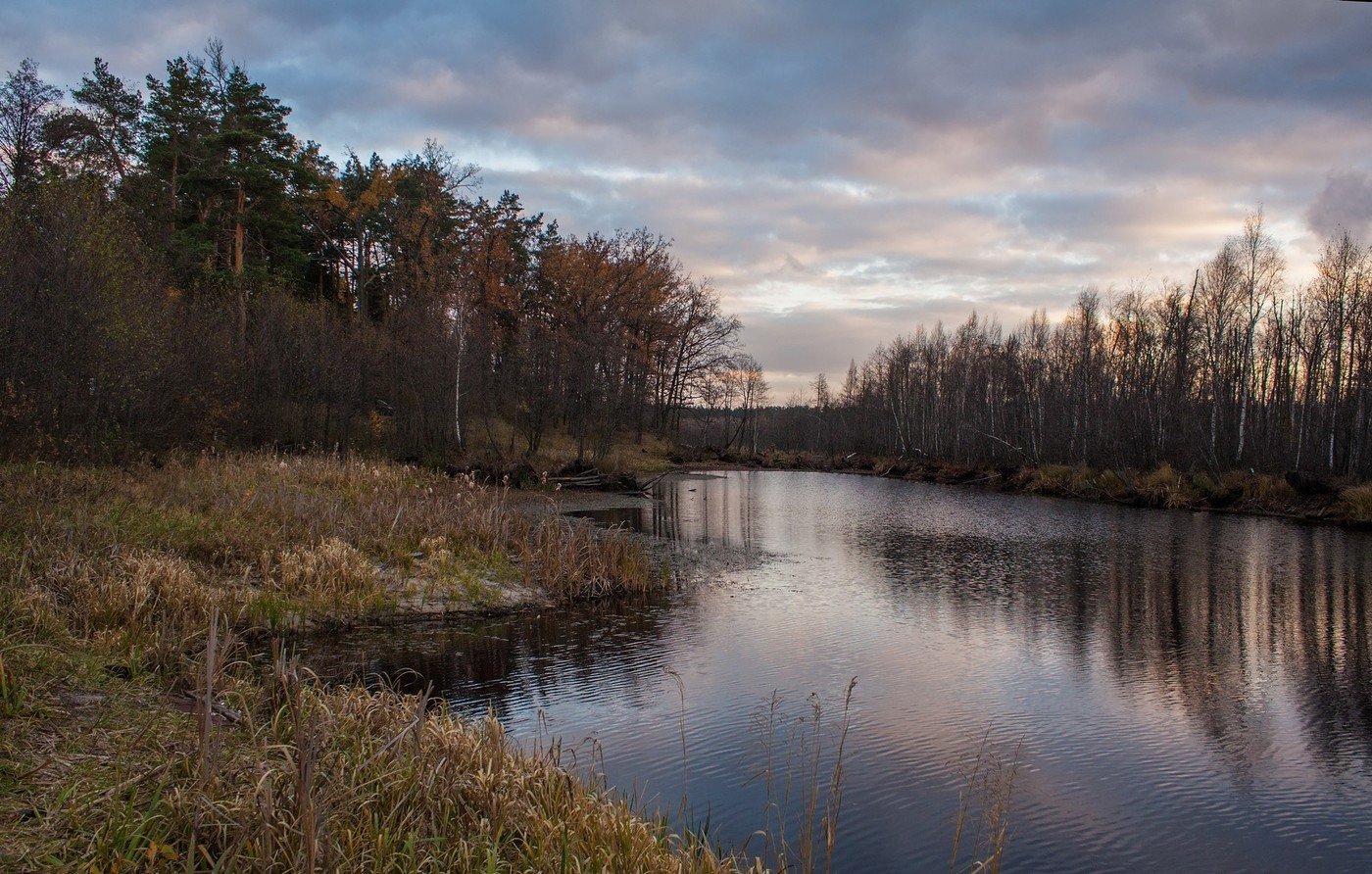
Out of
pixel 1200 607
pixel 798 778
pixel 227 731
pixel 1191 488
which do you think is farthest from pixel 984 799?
pixel 1191 488

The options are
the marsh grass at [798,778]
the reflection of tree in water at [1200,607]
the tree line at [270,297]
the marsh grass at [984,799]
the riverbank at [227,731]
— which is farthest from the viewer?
the tree line at [270,297]

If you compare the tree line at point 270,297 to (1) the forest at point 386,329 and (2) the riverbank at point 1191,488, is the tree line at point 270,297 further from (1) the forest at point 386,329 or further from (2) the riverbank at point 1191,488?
(2) the riverbank at point 1191,488

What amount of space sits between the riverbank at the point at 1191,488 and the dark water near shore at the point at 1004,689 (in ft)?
24.7

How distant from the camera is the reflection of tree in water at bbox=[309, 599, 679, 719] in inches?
365

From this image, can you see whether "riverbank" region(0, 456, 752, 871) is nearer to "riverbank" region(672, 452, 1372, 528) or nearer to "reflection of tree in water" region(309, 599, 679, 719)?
"reflection of tree in water" region(309, 599, 679, 719)

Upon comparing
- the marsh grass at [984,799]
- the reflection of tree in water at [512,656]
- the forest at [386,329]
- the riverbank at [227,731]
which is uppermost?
the forest at [386,329]

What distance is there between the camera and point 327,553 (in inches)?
476

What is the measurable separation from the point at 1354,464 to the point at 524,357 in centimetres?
3176

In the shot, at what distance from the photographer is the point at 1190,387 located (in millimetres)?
39000

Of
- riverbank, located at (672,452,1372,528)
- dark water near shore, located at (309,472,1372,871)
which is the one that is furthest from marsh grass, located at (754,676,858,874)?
riverbank, located at (672,452,1372,528)

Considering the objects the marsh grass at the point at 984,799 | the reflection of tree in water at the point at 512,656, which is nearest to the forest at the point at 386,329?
the reflection of tree in water at the point at 512,656

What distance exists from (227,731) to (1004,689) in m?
8.03

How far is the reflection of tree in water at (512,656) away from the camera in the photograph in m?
9.28

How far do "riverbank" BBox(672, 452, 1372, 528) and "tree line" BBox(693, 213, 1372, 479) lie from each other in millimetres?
1725
